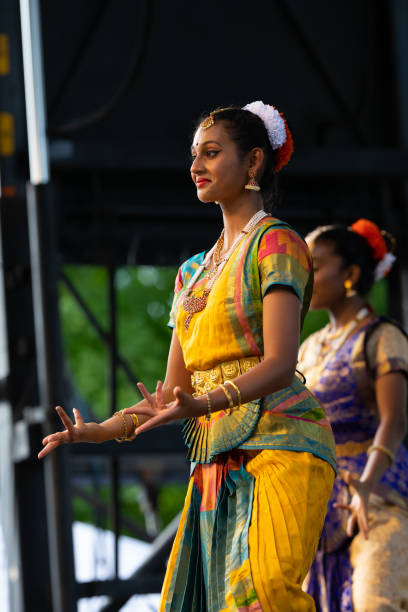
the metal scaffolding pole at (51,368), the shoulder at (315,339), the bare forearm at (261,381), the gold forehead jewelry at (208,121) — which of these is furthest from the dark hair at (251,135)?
the metal scaffolding pole at (51,368)

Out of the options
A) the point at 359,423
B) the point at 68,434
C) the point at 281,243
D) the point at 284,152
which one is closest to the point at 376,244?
the point at 359,423

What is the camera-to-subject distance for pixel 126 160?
497cm

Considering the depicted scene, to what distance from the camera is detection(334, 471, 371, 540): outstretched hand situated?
122 inches

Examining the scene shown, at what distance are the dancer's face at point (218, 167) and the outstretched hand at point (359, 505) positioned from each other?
3.56 ft

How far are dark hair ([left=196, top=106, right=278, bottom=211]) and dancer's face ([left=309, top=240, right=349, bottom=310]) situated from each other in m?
1.03

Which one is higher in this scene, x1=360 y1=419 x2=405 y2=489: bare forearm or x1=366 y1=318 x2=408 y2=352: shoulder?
x1=366 y1=318 x2=408 y2=352: shoulder

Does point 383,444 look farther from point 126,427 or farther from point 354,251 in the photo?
point 126,427

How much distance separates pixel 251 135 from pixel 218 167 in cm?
12

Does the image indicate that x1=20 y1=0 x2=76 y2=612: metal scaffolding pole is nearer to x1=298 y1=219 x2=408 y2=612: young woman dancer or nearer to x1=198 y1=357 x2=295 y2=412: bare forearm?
x1=298 y1=219 x2=408 y2=612: young woman dancer

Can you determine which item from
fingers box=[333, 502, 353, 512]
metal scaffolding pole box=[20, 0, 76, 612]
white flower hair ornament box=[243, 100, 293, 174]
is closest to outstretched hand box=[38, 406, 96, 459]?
white flower hair ornament box=[243, 100, 293, 174]

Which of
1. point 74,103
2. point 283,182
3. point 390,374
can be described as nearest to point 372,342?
point 390,374

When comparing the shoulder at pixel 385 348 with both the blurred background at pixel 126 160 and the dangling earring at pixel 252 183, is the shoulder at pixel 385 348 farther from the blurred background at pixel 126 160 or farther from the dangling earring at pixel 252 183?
the blurred background at pixel 126 160

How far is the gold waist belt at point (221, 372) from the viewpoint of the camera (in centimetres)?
230

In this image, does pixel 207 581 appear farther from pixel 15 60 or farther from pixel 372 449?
pixel 15 60
